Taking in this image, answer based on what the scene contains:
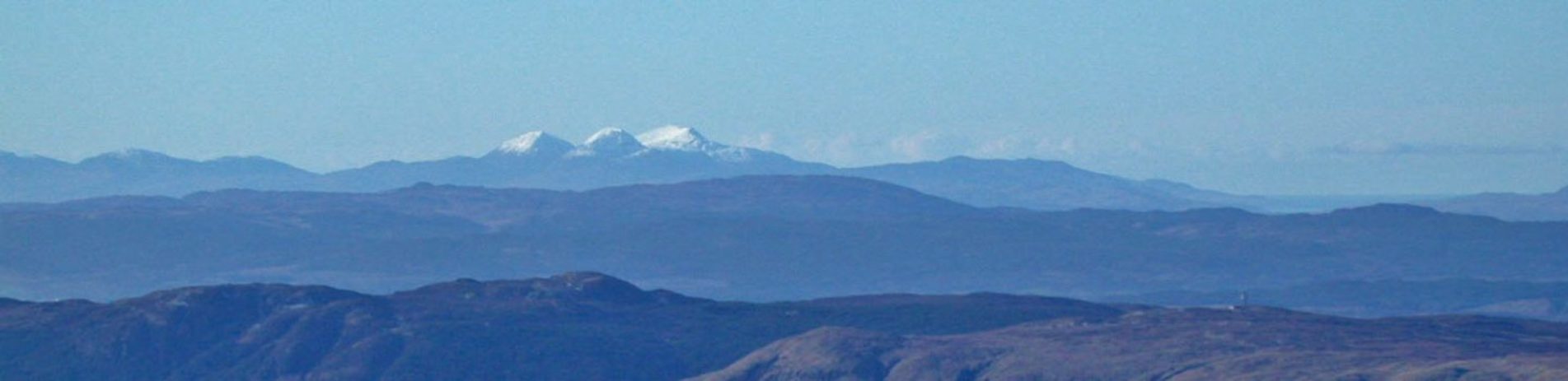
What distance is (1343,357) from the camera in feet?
650

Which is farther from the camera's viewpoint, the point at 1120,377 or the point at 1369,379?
the point at 1120,377

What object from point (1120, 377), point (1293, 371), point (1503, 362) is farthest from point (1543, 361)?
point (1120, 377)

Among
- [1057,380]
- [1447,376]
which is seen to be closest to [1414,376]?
[1447,376]

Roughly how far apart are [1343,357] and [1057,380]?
20804mm

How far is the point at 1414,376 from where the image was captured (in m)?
182

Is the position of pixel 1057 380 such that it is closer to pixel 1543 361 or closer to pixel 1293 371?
pixel 1293 371

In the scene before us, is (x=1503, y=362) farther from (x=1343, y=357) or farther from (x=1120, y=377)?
(x=1120, y=377)

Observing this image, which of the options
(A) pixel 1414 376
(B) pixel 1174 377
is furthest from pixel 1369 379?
(B) pixel 1174 377

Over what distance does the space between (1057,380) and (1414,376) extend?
92.9 ft

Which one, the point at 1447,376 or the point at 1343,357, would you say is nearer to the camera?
the point at 1447,376

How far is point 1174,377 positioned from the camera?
650 ft

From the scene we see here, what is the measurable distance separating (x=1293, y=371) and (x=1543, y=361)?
1792 centimetres

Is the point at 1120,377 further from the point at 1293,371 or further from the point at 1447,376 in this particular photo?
the point at 1447,376

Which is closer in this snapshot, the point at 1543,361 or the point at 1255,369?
the point at 1543,361
